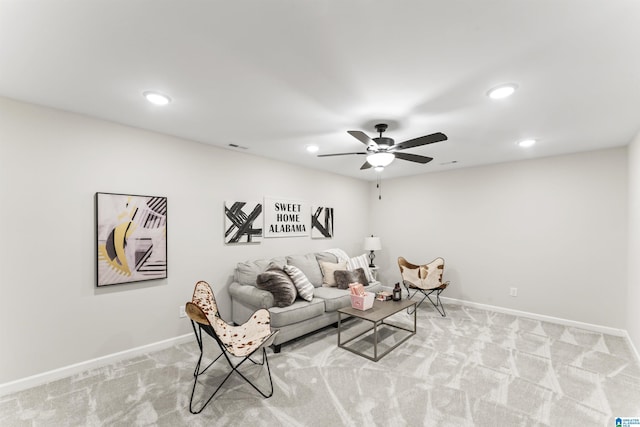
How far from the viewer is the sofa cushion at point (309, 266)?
4.26 meters

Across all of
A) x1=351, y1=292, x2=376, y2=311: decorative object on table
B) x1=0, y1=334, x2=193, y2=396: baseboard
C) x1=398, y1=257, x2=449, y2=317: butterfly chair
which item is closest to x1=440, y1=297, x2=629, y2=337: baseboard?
x1=398, y1=257, x2=449, y2=317: butterfly chair

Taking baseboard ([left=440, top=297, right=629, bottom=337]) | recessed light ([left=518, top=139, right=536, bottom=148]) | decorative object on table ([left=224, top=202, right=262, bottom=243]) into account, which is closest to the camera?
recessed light ([left=518, top=139, right=536, bottom=148])

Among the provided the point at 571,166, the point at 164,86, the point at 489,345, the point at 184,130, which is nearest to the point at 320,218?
the point at 184,130

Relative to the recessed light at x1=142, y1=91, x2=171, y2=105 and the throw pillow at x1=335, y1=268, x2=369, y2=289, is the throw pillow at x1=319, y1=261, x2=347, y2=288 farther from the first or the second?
the recessed light at x1=142, y1=91, x2=171, y2=105

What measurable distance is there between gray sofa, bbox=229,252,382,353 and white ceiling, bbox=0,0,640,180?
187 cm

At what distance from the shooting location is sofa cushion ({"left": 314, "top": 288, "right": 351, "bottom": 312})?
3.67m

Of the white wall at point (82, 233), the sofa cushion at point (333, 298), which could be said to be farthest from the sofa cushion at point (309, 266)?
the white wall at point (82, 233)

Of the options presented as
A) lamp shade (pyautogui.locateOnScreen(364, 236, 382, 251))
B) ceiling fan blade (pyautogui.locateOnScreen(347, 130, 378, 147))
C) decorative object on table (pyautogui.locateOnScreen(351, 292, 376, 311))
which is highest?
ceiling fan blade (pyautogui.locateOnScreen(347, 130, 378, 147))

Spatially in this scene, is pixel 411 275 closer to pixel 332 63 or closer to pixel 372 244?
pixel 372 244

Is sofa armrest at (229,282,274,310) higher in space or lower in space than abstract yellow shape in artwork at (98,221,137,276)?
lower

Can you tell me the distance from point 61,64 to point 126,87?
0.38 metres

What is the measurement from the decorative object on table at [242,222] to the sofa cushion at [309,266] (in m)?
0.61

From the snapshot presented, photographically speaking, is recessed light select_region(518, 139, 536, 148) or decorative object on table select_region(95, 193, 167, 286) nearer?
decorative object on table select_region(95, 193, 167, 286)

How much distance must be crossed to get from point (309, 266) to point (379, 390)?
2181mm
